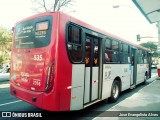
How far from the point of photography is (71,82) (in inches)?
213

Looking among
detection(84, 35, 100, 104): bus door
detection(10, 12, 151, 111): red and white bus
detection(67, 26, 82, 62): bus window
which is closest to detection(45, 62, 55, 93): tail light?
detection(10, 12, 151, 111): red and white bus

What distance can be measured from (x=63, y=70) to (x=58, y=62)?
10.5 inches

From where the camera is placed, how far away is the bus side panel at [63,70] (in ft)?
16.5

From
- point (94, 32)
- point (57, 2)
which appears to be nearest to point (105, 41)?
point (94, 32)

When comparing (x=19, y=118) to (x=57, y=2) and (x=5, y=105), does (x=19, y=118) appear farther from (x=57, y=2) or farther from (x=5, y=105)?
(x=57, y=2)

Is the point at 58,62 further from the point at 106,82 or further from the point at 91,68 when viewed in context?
the point at 106,82

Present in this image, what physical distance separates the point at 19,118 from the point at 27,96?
107 cm

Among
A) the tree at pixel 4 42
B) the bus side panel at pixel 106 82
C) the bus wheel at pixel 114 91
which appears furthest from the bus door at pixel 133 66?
the tree at pixel 4 42

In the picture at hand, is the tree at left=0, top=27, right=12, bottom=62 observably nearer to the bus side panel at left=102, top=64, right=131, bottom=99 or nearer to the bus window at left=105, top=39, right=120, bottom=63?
the bus side panel at left=102, top=64, right=131, bottom=99

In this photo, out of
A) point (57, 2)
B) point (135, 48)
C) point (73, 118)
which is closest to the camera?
point (73, 118)

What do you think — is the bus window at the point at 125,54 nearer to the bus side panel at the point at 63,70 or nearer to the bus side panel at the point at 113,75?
the bus side panel at the point at 113,75

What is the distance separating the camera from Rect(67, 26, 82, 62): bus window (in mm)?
5477

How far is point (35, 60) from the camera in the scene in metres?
5.46

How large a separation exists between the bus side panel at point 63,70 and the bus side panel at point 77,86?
21 centimetres
